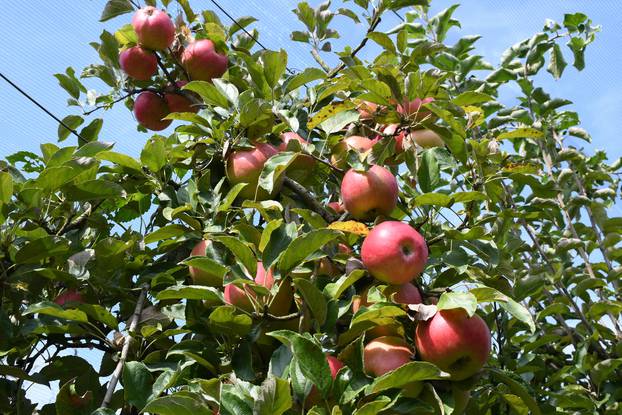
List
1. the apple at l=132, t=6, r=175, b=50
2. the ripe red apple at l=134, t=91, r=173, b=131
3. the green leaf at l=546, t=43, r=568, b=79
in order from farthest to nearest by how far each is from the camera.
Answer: the green leaf at l=546, t=43, r=568, b=79, the ripe red apple at l=134, t=91, r=173, b=131, the apple at l=132, t=6, r=175, b=50

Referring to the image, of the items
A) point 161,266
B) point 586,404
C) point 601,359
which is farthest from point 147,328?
point 601,359

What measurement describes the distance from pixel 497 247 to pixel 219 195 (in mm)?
542

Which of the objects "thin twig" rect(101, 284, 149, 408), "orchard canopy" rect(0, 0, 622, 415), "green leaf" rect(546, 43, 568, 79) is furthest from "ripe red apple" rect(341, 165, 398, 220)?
"green leaf" rect(546, 43, 568, 79)

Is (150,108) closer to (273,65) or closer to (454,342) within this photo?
(273,65)

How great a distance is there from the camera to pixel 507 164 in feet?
4.65

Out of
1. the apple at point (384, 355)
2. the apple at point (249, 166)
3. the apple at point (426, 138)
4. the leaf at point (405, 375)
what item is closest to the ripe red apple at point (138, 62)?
the apple at point (249, 166)

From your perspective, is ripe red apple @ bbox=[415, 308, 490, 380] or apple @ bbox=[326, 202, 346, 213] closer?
ripe red apple @ bbox=[415, 308, 490, 380]

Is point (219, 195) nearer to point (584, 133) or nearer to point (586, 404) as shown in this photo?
point (586, 404)

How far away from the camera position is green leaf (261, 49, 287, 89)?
1.44 meters

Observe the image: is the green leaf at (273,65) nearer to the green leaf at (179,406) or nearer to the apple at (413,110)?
the apple at (413,110)

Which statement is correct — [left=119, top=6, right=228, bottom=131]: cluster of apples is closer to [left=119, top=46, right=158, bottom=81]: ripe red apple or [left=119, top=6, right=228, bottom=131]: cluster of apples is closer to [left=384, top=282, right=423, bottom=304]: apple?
[left=119, top=46, right=158, bottom=81]: ripe red apple

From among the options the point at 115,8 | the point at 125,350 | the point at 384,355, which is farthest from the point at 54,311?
the point at 115,8

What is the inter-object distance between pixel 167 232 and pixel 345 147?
42 centimetres

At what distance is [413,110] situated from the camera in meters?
1.44
